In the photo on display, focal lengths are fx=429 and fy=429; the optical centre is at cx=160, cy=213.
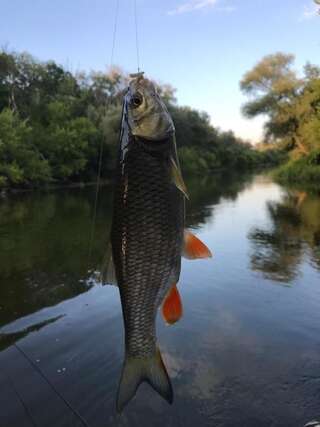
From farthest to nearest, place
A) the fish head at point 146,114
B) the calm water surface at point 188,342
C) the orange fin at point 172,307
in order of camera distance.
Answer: the calm water surface at point 188,342 → the orange fin at point 172,307 → the fish head at point 146,114

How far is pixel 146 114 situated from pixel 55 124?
60.5 m

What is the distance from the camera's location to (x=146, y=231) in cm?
232

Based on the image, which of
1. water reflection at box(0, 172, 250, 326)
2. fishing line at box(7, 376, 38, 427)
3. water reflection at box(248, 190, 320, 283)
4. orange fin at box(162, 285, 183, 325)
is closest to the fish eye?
orange fin at box(162, 285, 183, 325)

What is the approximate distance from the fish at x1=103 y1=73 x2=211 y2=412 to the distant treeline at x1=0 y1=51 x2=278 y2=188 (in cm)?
3266

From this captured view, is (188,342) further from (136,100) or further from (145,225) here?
(136,100)

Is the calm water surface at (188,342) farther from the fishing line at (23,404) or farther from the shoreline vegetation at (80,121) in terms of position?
the shoreline vegetation at (80,121)

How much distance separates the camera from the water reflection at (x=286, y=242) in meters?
12.4

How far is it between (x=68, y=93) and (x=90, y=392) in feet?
244

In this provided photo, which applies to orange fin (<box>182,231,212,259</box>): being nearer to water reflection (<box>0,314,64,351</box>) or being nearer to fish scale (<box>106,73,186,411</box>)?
fish scale (<box>106,73,186,411</box>)

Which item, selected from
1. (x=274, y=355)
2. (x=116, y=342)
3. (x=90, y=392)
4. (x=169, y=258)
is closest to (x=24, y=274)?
(x=116, y=342)

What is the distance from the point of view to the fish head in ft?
6.98

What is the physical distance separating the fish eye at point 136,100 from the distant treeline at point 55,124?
3274 centimetres

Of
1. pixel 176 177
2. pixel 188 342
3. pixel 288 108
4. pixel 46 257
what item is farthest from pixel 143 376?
pixel 288 108

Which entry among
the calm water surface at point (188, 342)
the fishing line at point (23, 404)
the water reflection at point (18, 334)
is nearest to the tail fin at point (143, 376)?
the calm water surface at point (188, 342)
